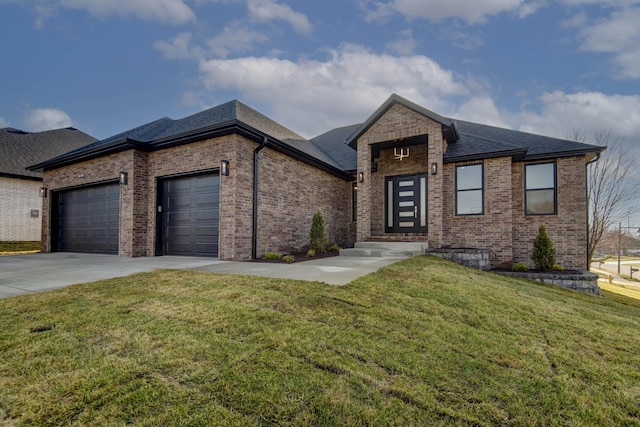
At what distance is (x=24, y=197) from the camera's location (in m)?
15.0

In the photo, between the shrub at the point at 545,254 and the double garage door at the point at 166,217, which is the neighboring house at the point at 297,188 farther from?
the shrub at the point at 545,254

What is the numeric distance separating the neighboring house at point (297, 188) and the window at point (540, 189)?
0.03m

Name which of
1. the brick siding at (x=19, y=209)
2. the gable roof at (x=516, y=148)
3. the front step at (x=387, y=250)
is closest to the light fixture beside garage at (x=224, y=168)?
the front step at (x=387, y=250)

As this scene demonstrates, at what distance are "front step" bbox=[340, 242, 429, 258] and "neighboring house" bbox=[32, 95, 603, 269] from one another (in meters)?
0.61

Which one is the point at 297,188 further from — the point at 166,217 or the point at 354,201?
the point at 166,217

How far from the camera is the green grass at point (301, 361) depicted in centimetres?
160

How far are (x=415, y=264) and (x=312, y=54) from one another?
1015 centimetres

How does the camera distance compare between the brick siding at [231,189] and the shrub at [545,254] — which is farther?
the shrub at [545,254]

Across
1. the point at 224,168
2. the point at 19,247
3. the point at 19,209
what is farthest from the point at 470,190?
the point at 19,209

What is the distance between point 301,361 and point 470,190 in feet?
30.0

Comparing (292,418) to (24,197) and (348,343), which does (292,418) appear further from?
(24,197)

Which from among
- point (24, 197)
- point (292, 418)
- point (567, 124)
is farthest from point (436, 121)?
point (24, 197)

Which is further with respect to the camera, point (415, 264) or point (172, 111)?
point (172, 111)

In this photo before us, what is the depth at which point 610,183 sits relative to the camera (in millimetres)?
14039
